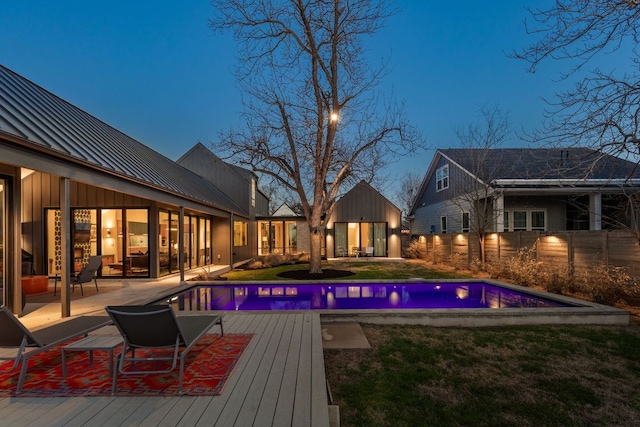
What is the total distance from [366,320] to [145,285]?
7.20 metres

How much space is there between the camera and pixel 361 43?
37.7 feet

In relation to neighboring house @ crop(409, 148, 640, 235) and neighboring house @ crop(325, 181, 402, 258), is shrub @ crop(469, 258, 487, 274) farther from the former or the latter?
neighboring house @ crop(325, 181, 402, 258)

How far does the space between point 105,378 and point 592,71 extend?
6731 mm

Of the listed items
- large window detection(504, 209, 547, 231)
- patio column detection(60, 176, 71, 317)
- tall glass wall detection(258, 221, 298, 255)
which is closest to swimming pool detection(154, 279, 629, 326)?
patio column detection(60, 176, 71, 317)

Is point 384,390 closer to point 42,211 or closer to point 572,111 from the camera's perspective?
point 572,111

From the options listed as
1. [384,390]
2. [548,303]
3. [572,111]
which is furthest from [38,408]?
[548,303]

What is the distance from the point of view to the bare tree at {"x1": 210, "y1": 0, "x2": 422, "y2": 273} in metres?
10.8

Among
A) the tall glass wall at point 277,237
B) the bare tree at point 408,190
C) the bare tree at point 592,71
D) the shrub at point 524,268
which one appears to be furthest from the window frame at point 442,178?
the bare tree at point 408,190

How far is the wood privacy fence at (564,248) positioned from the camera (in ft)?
23.4

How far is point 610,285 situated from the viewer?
7020 millimetres

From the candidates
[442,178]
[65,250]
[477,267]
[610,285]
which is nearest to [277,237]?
[442,178]

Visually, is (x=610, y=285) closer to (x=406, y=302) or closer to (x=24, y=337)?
(x=406, y=302)

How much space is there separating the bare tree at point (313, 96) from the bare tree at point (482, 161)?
11.5 ft

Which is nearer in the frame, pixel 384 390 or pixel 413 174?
pixel 384 390
